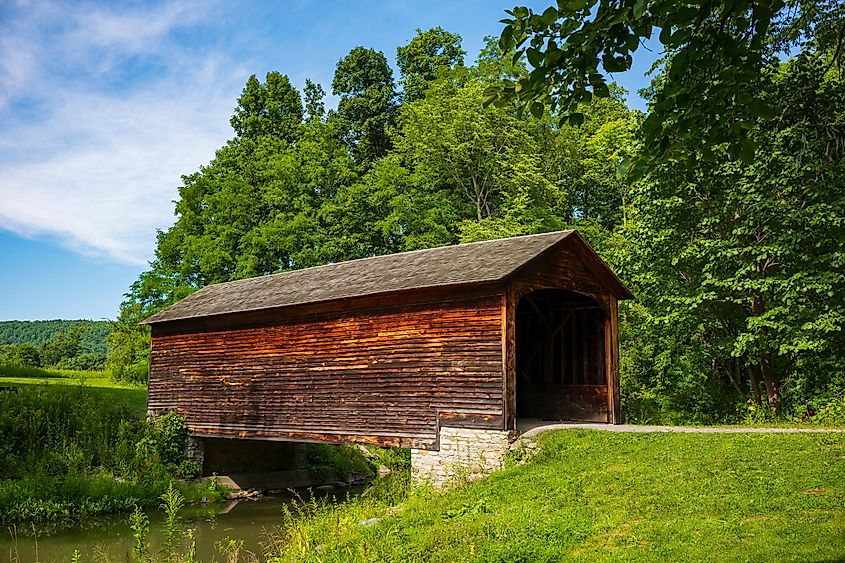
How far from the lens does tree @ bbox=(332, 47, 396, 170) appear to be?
119 feet

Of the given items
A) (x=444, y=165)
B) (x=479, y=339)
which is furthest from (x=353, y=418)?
(x=444, y=165)

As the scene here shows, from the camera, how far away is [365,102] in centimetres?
3634

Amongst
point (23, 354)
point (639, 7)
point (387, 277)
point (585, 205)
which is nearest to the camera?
point (639, 7)

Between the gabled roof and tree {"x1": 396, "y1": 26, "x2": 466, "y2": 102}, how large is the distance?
18.3 metres

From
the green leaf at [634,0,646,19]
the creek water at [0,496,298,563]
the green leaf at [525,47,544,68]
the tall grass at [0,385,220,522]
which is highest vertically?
the green leaf at [525,47,544,68]

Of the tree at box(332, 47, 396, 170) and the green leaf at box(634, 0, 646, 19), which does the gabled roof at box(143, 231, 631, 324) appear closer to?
the green leaf at box(634, 0, 646, 19)

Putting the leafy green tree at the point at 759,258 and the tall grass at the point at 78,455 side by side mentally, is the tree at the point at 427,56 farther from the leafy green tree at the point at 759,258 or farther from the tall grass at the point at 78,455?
the tall grass at the point at 78,455

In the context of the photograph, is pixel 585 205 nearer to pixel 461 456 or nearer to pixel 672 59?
pixel 461 456

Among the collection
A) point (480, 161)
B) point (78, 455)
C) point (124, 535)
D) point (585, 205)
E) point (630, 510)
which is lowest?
point (124, 535)

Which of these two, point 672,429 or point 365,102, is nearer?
point 672,429

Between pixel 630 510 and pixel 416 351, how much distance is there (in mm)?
6314

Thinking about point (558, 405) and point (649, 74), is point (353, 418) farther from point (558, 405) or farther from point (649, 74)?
point (649, 74)

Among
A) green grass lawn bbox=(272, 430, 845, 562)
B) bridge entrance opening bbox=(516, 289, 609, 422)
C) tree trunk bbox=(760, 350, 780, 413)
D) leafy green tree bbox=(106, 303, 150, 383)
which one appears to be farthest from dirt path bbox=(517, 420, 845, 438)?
leafy green tree bbox=(106, 303, 150, 383)

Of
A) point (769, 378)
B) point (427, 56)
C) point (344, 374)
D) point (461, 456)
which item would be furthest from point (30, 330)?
point (769, 378)
